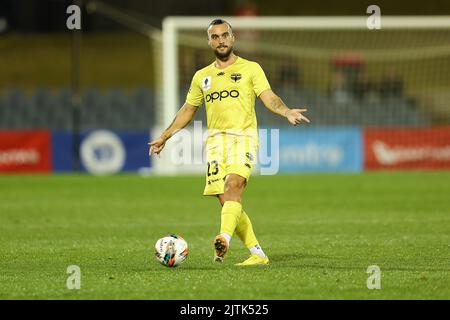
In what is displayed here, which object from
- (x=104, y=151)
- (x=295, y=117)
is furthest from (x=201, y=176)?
(x=295, y=117)

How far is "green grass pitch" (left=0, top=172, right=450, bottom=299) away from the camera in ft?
28.9

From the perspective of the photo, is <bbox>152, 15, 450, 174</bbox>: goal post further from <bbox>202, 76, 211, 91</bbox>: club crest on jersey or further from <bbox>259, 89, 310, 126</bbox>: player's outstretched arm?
<bbox>259, 89, 310, 126</bbox>: player's outstretched arm

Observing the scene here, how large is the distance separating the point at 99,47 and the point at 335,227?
3127 centimetres

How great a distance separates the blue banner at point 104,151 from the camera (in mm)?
28156

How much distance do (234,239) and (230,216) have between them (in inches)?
155

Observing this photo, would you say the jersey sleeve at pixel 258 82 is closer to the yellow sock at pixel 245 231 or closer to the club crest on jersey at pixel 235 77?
the club crest on jersey at pixel 235 77

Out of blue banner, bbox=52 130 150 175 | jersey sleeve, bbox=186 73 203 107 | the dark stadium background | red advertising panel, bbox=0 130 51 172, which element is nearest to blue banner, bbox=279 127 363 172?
the dark stadium background

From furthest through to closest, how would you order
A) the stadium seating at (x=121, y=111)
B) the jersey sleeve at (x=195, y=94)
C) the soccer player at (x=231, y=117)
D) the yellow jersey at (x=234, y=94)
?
the stadium seating at (x=121, y=111)
the jersey sleeve at (x=195, y=94)
the yellow jersey at (x=234, y=94)
the soccer player at (x=231, y=117)

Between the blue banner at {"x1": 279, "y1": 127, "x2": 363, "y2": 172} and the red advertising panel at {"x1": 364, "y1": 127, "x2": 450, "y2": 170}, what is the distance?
33 cm

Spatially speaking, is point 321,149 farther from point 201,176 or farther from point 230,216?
point 230,216

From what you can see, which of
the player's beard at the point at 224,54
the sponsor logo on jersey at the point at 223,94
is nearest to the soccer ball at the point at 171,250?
the sponsor logo on jersey at the point at 223,94

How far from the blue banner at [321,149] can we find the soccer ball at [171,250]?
18009mm

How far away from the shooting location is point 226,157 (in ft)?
33.9
